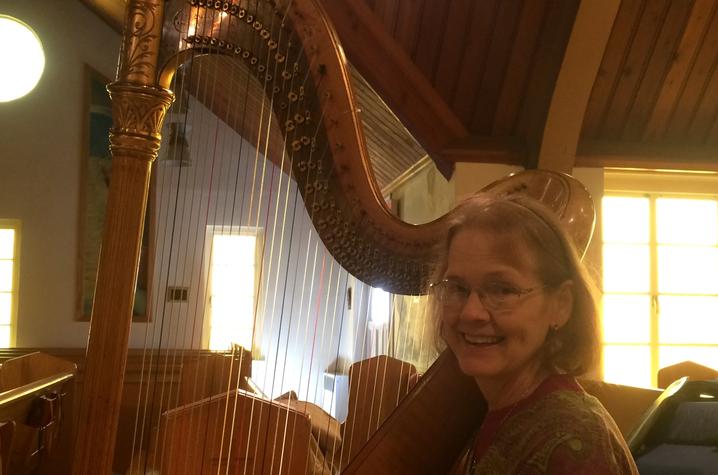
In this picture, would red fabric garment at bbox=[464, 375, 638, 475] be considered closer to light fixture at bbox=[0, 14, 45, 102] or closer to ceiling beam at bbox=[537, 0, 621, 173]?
ceiling beam at bbox=[537, 0, 621, 173]

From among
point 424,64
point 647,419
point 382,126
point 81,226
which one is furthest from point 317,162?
point 81,226

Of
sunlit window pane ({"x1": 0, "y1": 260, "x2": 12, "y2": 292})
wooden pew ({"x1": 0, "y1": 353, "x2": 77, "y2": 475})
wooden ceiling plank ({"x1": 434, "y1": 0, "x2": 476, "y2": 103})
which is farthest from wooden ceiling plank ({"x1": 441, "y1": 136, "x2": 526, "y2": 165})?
sunlit window pane ({"x1": 0, "y1": 260, "x2": 12, "y2": 292})

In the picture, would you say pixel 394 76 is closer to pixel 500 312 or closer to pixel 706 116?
pixel 706 116

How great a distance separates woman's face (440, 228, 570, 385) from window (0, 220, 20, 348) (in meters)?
6.95

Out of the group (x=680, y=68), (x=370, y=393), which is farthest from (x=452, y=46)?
(x=370, y=393)

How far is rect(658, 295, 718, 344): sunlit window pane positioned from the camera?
4746 millimetres

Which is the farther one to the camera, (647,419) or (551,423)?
(647,419)

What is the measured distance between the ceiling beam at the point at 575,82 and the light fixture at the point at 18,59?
533 cm

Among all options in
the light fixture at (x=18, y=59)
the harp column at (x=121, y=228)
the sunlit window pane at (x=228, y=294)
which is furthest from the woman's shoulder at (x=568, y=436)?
the light fixture at (x=18, y=59)

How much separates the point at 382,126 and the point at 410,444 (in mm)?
3908

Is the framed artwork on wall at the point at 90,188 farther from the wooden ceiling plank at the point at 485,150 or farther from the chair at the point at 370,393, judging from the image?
the chair at the point at 370,393

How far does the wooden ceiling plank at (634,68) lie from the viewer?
3.75m

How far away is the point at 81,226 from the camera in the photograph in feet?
23.8

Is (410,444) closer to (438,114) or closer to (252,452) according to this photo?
(252,452)
